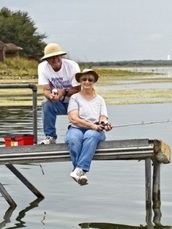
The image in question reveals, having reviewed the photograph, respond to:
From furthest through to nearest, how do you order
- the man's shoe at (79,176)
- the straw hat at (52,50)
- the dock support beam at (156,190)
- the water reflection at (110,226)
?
the straw hat at (52,50) → the dock support beam at (156,190) → the man's shoe at (79,176) → the water reflection at (110,226)

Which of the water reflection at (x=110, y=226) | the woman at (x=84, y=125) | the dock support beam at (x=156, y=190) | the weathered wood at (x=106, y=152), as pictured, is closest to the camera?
the water reflection at (x=110, y=226)

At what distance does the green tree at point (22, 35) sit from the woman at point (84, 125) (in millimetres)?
80547

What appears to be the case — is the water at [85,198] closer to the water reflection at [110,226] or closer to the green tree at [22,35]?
the water reflection at [110,226]

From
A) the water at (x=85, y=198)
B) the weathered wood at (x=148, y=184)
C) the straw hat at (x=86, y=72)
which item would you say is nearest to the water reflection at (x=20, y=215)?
the water at (x=85, y=198)

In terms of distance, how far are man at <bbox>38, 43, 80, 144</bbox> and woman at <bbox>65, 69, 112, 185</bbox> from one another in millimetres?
426

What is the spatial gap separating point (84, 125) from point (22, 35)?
8219 cm

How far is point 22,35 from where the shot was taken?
9144cm

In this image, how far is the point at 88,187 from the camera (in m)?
12.0

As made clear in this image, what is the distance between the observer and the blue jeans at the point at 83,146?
32.0 feet

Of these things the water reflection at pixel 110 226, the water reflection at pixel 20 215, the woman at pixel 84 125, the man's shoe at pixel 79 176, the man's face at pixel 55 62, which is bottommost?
the water reflection at pixel 20 215

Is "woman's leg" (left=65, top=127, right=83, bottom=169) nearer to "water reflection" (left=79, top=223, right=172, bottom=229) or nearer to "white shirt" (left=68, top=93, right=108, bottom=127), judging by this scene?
"white shirt" (left=68, top=93, right=108, bottom=127)

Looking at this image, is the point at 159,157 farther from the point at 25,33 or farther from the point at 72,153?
the point at 25,33

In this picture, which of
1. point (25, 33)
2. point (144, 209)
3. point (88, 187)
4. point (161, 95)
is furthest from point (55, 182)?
point (25, 33)

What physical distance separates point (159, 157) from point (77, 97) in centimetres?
124
